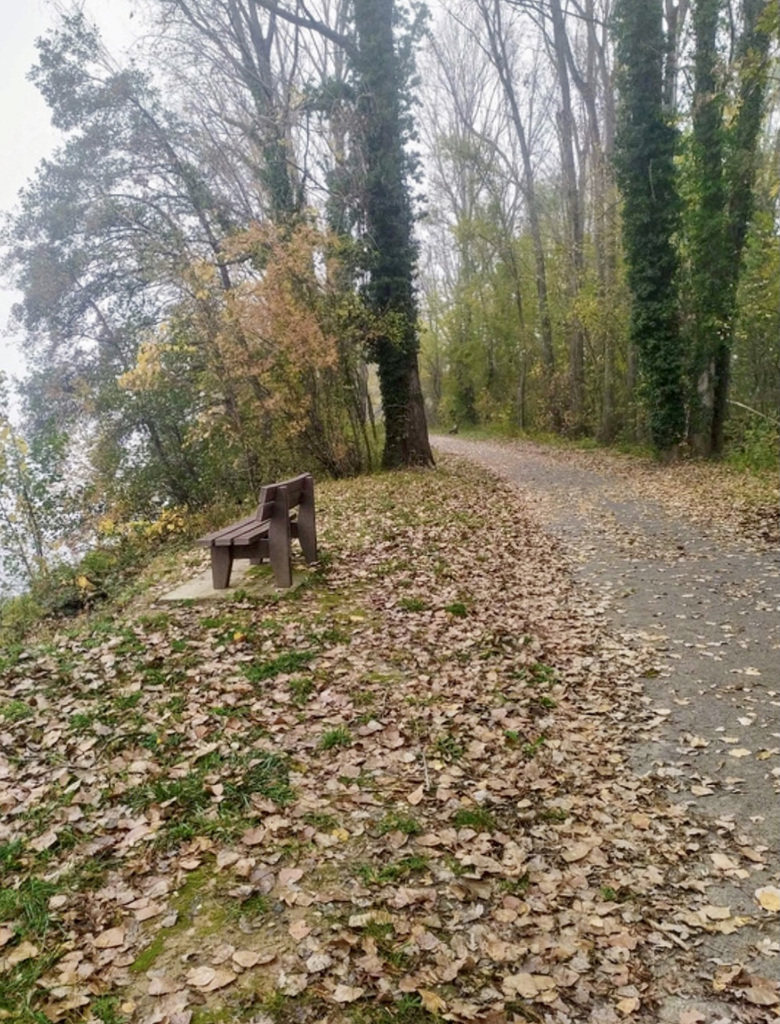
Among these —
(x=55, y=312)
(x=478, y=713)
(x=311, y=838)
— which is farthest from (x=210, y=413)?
(x=311, y=838)

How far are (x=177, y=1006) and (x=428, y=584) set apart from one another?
197 inches

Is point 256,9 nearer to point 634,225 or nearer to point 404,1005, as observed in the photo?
point 634,225

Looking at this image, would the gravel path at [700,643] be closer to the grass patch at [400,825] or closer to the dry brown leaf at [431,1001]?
the dry brown leaf at [431,1001]

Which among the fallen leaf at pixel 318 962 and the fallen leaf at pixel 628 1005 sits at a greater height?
the fallen leaf at pixel 318 962

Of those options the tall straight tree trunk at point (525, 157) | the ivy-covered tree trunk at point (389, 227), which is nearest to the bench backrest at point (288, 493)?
the ivy-covered tree trunk at point (389, 227)

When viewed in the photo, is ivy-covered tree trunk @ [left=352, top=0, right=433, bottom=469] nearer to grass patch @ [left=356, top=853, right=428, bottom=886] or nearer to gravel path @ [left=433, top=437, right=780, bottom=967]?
gravel path @ [left=433, top=437, right=780, bottom=967]

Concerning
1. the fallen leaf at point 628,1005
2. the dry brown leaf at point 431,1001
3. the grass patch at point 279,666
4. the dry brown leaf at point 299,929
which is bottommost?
the fallen leaf at point 628,1005

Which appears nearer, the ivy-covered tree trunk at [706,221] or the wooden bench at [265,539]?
the wooden bench at [265,539]

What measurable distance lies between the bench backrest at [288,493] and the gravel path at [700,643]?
10.8ft

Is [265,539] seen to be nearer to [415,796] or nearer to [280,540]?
[280,540]

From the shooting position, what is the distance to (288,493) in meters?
6.76

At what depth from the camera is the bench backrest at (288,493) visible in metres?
6.48

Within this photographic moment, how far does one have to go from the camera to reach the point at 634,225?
50.6 ft

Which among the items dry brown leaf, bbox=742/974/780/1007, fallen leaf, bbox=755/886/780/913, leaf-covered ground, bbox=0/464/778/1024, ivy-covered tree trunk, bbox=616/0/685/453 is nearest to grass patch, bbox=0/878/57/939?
leaf-covered ground, bbox=0/464/778/1024
